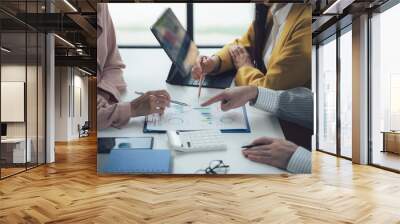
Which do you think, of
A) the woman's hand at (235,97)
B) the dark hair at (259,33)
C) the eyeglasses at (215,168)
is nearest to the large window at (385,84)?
the dark hair at (259,33)

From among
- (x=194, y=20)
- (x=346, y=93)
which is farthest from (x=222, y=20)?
(x=346, y=93)

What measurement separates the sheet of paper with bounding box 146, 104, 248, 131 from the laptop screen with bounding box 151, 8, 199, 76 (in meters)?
0.67

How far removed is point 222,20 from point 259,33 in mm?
660

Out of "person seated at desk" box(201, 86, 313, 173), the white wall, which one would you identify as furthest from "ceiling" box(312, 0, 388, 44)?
A: the white wall

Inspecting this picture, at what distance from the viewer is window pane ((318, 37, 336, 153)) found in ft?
32.5

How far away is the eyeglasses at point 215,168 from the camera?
6277 mm

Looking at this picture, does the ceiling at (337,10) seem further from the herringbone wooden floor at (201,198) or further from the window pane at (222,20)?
the herringbone wooden floor at (201,198)

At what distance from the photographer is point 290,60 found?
20.4ft

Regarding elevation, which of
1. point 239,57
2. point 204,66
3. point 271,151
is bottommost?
point 271,151

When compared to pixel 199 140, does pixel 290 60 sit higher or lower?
higher

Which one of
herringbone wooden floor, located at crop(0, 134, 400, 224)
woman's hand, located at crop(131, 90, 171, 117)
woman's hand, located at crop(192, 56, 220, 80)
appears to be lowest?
herringbone wooden floor, located at crop(0, 134, 400, 224)

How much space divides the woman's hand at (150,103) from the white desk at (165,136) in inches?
3.5

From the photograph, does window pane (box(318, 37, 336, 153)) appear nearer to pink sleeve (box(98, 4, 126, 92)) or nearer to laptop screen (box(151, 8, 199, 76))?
laptop screen (box(151, 8, 199, 76))

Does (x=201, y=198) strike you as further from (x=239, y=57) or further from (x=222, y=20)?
(x=222, y=20)
